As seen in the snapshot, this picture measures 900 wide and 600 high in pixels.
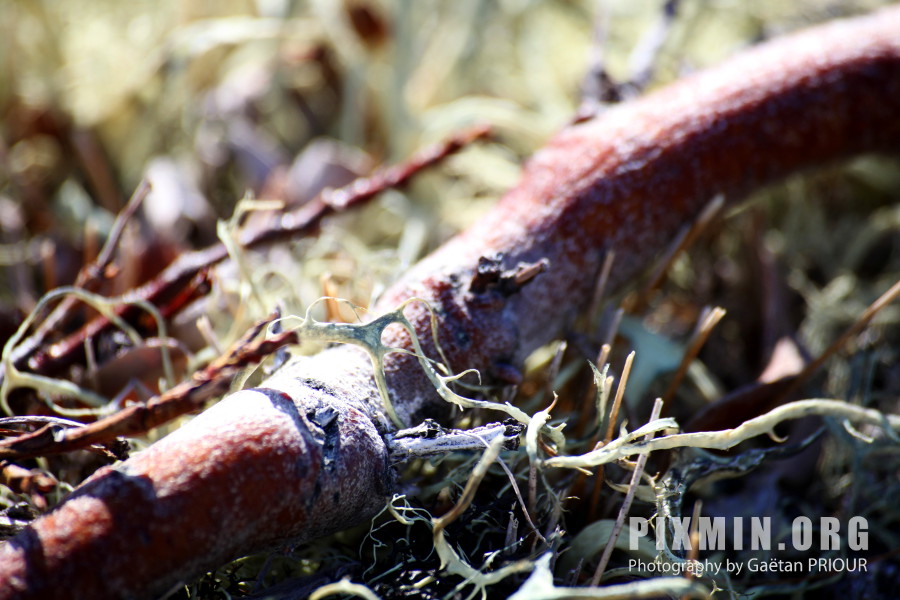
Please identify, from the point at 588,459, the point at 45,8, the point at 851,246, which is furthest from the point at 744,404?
A: the point at 45,8

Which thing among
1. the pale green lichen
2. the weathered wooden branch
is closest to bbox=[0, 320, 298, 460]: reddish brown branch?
the weathered wooden branch

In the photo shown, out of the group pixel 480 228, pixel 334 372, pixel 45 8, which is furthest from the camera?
pixel 45 8

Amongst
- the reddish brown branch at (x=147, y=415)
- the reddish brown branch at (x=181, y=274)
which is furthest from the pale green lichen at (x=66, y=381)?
the reddish brown branch at (x=147, y=415)

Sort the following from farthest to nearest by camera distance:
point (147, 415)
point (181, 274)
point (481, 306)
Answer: point (181, 274)
point (481, 306)
point (147, 415)

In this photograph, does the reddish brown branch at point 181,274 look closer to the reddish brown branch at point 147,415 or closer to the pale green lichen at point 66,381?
the pale green lichen at point 66,381

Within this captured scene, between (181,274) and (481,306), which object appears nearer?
(481,306)

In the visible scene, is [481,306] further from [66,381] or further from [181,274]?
[66,381]

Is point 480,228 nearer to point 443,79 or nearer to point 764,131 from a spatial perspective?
point 764,131

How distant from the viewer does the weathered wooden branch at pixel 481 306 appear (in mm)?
605

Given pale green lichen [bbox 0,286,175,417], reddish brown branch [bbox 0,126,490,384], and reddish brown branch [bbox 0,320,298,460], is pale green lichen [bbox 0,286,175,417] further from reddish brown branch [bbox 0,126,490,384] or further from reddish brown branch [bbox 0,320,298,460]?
reddish brown branch [bbox 0,320,298,460]

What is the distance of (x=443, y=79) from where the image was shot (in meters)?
1.57

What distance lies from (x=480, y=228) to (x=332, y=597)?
47 centimetres

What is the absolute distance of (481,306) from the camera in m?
0.83

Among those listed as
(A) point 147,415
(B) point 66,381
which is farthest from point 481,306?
(B) point 66,381
